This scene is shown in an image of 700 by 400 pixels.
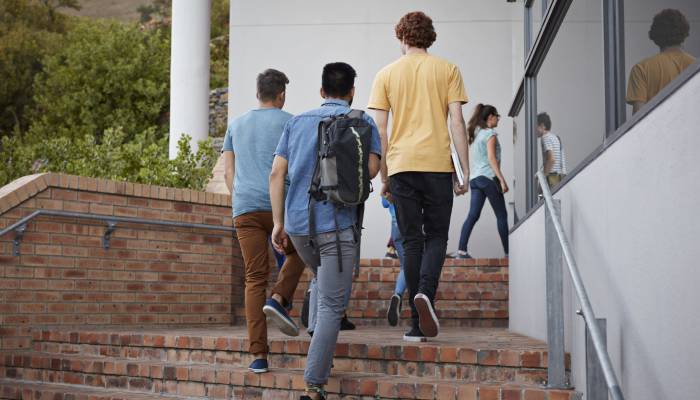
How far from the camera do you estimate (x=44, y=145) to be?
66.8 ft

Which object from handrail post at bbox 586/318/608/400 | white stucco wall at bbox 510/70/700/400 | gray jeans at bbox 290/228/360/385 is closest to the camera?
white stucco wall at bbox 510/70/700/400

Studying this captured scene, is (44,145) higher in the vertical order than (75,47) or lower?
lower

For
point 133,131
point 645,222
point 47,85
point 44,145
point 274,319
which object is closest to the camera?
point 645,222

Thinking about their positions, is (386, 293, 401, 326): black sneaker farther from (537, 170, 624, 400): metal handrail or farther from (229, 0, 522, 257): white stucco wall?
(229, 0, 522, 257): white stucco wall

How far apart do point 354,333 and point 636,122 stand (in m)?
3.68

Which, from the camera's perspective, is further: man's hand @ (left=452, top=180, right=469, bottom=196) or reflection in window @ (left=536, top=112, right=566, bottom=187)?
man's hand @ (left=452, top=180, right=469, bottom=196)

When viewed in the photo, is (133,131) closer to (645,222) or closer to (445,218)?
(445,218)

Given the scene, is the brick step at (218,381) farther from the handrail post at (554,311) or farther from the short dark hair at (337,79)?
the short dark hair at (337,79)

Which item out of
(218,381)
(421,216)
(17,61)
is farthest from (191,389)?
(17,61)

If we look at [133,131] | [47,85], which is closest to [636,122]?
[133,131]

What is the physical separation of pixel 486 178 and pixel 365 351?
4158 millimetres

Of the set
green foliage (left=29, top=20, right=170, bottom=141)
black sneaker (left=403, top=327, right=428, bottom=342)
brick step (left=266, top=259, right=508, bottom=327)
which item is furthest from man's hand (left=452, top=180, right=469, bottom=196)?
green foliage (left=29, top=20, right=170, bottom=141)

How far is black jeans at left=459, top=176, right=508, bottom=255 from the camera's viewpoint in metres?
8.63

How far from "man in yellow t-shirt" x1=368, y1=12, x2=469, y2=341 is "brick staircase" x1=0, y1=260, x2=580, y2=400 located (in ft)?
0.90
